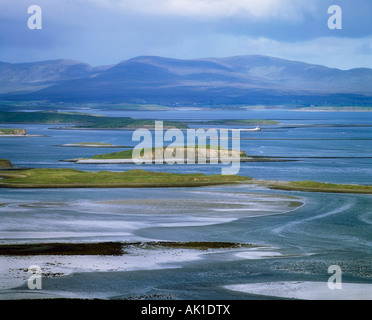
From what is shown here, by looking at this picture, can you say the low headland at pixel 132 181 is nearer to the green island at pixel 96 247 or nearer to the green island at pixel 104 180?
the green island at pixel 104 180

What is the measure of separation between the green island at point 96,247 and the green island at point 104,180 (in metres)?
28.6

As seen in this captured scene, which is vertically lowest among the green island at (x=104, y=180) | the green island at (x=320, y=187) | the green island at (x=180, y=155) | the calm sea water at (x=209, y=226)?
the calm sea water at (x=209, y=226)

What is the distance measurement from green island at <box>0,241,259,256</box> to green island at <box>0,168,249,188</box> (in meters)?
28.6

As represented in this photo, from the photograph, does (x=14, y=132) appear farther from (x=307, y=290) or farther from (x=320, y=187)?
(x=307, y=290)

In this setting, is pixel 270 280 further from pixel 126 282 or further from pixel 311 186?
pixel 311 186

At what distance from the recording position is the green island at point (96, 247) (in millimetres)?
34562

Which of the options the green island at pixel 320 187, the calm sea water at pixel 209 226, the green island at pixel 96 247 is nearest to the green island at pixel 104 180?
the calm sea water at pixel 209 226

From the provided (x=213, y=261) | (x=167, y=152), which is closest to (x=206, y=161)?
(x=167, y=152)

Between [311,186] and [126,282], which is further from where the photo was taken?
[311,186]

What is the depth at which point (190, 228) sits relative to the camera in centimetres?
4166

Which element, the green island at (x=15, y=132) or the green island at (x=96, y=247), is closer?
the green island at (x=96, y=247)

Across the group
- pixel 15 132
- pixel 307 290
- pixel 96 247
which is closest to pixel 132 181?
pixel 96 247

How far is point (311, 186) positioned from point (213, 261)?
31.5 m

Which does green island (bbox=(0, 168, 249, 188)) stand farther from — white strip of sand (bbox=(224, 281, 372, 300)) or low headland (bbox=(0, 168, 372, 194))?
white strip of sand (bbox=(224, 281, 372, 300))
